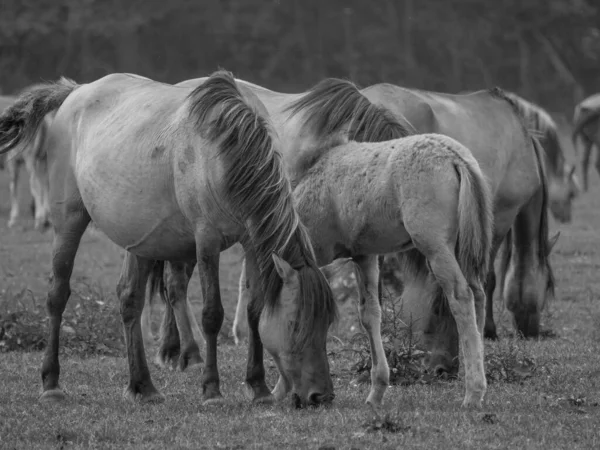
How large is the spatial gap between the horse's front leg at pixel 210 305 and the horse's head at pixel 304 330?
0.49 meters

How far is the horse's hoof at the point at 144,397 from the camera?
23.5ft

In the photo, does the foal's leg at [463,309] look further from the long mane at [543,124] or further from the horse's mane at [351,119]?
the long mane at [543,124]

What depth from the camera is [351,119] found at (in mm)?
7219

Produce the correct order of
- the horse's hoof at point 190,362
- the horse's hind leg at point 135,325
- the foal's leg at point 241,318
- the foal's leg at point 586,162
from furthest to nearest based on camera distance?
the foal's leg at point 586,162 < the foal's leg at point 241,318 < the horse's hoof at point 190,362 < the horse's hind leg at point 135,325

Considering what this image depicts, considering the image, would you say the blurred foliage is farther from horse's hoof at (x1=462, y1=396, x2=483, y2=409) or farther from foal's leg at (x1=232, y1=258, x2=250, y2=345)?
horse's hoof at (x1=462, y1=396, x2=483, y2=409)

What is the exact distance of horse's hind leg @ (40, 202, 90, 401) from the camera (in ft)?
24.6

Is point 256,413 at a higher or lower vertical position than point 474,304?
lower

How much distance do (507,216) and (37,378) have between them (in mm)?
4269

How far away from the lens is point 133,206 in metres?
7.27

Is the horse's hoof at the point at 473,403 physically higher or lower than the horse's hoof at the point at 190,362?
higher

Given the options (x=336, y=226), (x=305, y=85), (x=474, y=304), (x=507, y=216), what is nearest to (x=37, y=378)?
(x=336, y=226)

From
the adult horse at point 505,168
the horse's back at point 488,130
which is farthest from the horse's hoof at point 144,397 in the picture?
the horse's back at point 488,130

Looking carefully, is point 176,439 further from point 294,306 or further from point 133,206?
point 133,206

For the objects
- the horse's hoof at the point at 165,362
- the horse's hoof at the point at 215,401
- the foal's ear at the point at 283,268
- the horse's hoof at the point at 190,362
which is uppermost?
the foal's ear at the point at 283,268
